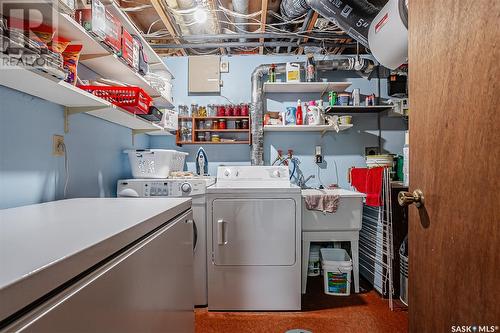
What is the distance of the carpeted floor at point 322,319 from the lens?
5.99 ft

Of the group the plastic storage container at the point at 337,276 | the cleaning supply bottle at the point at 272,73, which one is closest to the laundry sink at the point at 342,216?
the plastic storage container at the point at 337,276

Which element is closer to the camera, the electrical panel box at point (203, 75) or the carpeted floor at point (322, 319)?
the carpeted floor at point (322, 319)

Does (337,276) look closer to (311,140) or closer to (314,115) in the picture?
(311,140)

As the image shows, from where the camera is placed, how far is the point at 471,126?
28.2 inches

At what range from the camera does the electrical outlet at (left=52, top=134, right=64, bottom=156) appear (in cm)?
146

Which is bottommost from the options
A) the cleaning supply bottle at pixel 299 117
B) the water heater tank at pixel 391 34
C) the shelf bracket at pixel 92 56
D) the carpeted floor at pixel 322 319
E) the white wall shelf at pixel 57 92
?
the carpeted floor at pixel 322 319

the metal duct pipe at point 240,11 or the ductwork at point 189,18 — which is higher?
the metal duct pipe at point 240,11

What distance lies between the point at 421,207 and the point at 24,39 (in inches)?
59.1

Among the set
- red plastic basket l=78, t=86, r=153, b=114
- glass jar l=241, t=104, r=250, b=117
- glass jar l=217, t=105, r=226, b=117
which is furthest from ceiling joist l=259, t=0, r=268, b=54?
red plastic basket l=78, t=86, r=153, b=114

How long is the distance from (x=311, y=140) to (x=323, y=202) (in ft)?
3.26

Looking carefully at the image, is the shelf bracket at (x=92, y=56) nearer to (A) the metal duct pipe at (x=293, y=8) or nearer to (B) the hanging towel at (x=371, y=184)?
(A) the metal duct pipe at (x=293, y=8)

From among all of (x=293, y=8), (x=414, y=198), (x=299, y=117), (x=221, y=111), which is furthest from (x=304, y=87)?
(x=414, y=198)

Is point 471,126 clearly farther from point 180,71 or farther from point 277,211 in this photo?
point 180,71

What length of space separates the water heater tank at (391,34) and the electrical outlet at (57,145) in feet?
7.46
